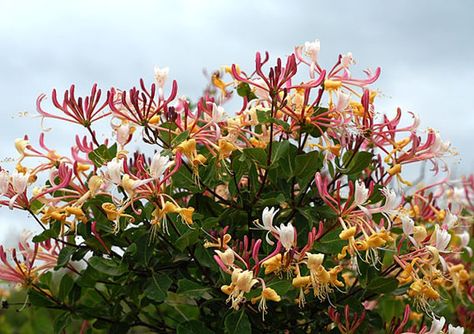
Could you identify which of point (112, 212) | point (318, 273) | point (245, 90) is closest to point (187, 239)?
point (112, 212)

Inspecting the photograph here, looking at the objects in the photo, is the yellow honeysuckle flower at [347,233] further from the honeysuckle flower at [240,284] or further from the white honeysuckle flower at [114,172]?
the white honeysuckle flower at [114,172]

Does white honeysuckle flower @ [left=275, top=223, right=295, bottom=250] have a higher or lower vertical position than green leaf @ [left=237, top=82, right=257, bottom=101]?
lower

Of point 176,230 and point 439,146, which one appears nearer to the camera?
point 176,230

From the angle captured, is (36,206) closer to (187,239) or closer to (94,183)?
(94,183)

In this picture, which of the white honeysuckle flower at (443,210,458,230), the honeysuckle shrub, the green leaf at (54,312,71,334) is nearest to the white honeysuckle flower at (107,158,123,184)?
the honeysuckle shrub

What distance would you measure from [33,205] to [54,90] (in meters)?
0.33

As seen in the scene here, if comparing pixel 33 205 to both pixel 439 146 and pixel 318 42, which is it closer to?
pixel 318 42

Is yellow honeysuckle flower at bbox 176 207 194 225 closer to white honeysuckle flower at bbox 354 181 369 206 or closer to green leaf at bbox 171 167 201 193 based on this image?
green leaf at bbox 171 167 201 193

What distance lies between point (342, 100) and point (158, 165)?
56cm

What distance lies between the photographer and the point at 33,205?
6.74 feet

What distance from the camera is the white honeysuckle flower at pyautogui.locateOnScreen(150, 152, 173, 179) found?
1.75m

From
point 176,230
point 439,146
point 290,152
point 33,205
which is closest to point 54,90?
point 33,205

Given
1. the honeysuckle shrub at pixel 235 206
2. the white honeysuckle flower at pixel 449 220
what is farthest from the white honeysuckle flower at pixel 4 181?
the white honeysuckle flower at pixel 449 220

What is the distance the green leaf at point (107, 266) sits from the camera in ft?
6.32
